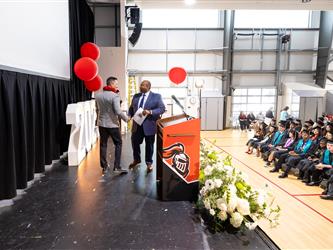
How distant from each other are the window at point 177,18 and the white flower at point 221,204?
11637 millimetres

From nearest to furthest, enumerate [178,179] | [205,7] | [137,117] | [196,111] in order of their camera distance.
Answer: [178,179] < [137,117] < [205,7] < [196,111]

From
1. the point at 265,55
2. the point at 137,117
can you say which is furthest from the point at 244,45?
the point at 137,117

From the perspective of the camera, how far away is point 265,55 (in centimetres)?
1312

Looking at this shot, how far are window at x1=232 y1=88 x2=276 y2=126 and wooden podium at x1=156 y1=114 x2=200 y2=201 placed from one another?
429 inches

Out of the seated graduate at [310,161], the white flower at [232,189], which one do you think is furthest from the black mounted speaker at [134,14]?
the white flower at [232,189]

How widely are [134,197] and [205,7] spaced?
747 cm

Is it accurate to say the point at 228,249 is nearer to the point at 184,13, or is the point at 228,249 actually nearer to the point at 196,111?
the point at 196,111

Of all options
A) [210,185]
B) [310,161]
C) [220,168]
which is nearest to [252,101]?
[310,161]

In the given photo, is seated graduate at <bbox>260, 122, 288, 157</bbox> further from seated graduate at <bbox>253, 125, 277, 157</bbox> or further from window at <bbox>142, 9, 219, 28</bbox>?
window at <bbox>142, 9, 219, 28</bbox>

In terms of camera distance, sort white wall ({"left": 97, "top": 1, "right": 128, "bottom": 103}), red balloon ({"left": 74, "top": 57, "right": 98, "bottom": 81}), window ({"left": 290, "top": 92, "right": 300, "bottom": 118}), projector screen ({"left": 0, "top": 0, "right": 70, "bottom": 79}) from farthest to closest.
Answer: window ({"left": 290, "top": 92, "right": 300, "bottom": 118}) < white wall ({"left": 97, "top": 1, "right": 128, "bottom": 103}) < red balloon ({"left": 74, "top": 57, "right": 98, "bottom": 81}) < projector screen ({"left": 0, "top": 0, "right": 70, "bottom": 79})

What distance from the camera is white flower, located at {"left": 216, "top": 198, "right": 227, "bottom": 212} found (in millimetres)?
2243

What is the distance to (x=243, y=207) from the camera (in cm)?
223

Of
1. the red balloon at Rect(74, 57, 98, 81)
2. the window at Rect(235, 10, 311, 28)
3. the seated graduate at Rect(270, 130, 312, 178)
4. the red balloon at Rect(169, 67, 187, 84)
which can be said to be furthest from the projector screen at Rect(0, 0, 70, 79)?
the window at Rect(235, 10, 311, 28)

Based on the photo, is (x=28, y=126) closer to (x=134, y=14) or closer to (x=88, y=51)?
(x=88, y=51)
